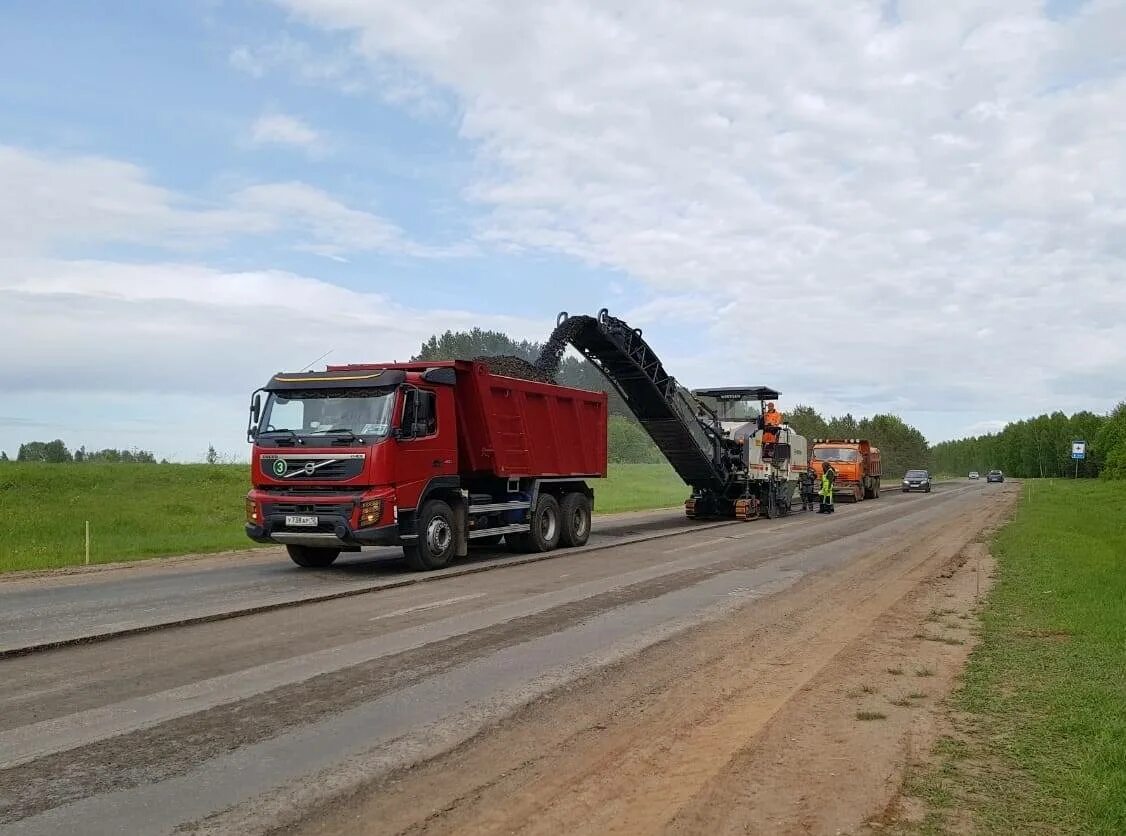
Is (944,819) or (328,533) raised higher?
(328,533)

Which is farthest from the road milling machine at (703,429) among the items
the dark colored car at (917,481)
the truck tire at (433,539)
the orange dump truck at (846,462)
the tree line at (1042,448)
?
the tree line at (1042,448)

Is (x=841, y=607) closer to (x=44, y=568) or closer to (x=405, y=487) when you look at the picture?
(x=405, y=487)

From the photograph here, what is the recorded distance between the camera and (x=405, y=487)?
13117 mm

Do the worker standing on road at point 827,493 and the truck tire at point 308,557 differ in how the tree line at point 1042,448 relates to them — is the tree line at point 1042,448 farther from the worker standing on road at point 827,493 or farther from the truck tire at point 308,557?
the truck tire at point 308,557

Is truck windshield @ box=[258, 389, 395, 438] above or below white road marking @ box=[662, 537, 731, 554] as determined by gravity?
above

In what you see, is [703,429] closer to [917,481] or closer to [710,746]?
[710,746]

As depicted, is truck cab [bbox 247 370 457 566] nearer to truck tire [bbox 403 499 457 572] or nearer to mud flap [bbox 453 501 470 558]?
truck tire [bbox 403 499 457 572]

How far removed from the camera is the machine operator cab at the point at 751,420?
86.6 ft

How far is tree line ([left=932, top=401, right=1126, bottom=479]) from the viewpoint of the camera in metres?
107

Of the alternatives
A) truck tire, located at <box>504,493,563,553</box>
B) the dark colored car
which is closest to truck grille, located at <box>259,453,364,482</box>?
truck tire, located at <box>504,493,563,553</box>

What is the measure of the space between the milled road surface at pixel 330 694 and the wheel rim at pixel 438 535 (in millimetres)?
841

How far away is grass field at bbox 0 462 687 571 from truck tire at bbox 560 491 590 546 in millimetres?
6547

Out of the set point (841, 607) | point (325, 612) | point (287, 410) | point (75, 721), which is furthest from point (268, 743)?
point (287, 410)

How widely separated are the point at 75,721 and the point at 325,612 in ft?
14.1
